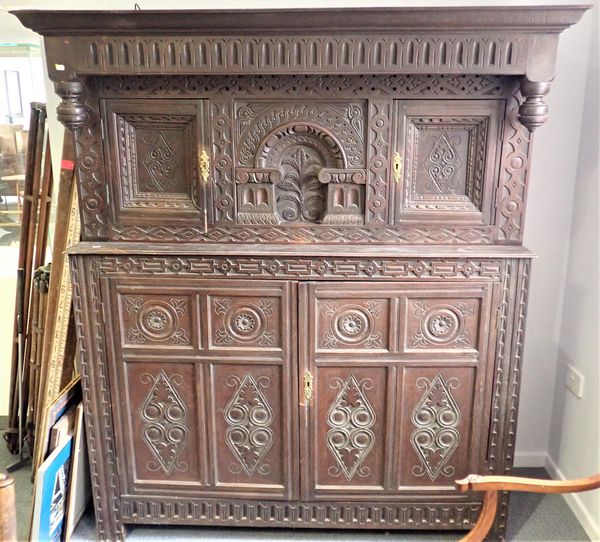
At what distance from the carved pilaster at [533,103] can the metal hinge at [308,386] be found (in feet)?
3.64

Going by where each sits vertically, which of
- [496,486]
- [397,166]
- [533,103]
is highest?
[533,103]

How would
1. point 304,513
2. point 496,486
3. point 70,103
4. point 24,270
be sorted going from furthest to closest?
point 24,270
point 304,513
point 70,103
point 496,486

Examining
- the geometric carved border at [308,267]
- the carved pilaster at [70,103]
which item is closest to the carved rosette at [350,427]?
the geometric carved border at [308,267]

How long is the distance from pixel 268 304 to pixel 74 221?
85 cm

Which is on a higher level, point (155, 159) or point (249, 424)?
point (155, 159)

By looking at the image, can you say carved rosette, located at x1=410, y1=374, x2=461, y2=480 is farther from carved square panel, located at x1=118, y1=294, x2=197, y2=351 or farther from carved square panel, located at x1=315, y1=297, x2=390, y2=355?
carved square panel, located at x1=118, y1=294, x2=197, y2=351

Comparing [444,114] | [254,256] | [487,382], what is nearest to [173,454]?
[254,256]

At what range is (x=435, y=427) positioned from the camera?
199cm

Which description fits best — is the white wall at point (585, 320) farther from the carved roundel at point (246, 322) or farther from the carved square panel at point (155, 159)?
the carved square panel at point (155, 159)

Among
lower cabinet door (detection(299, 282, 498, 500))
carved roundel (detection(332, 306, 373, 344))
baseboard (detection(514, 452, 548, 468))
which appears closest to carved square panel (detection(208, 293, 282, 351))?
lower cabinet door (detection(299, 282, 498, 500))

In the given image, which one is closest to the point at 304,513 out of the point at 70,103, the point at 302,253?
the point at 302,253

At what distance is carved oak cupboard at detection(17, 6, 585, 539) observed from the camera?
1709 mm

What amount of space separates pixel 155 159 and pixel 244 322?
0.65 m

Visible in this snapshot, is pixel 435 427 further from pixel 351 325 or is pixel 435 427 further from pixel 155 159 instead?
pixel 155 159
